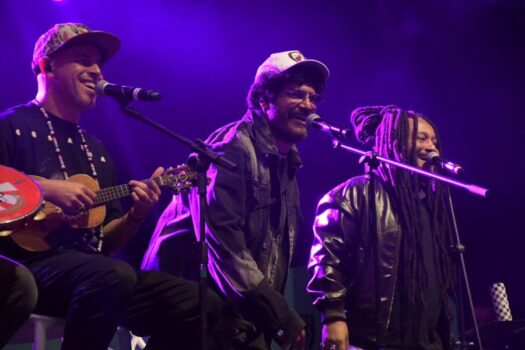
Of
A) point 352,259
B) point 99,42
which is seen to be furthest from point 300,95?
point 99,42

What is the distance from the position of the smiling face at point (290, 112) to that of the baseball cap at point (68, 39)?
1031 mm

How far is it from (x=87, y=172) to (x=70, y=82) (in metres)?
0.53

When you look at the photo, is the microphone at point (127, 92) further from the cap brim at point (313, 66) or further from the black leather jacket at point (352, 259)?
the black leather jacket at point (352, 259)

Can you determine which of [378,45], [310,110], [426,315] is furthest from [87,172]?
[378,45]

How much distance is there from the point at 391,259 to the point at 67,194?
6.31ft

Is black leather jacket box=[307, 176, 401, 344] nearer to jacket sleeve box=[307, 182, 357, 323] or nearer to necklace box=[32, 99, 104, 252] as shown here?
jacket sleeve box=[307, 182, 357, 323]

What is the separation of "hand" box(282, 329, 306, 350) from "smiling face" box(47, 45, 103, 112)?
170cm

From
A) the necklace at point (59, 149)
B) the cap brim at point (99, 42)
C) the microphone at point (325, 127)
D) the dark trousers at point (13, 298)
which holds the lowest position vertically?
the dark trousers at point (13, 298)

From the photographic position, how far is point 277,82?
406 centimetres

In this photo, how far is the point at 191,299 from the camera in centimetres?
312

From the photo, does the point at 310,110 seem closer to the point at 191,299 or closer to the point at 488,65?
the point at 191,299

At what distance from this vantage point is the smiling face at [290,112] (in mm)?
3951

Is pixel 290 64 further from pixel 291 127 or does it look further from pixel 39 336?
pixel 39 336

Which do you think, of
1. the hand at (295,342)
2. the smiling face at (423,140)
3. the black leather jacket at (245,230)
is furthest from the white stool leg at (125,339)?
the smiling face at (423,140)
